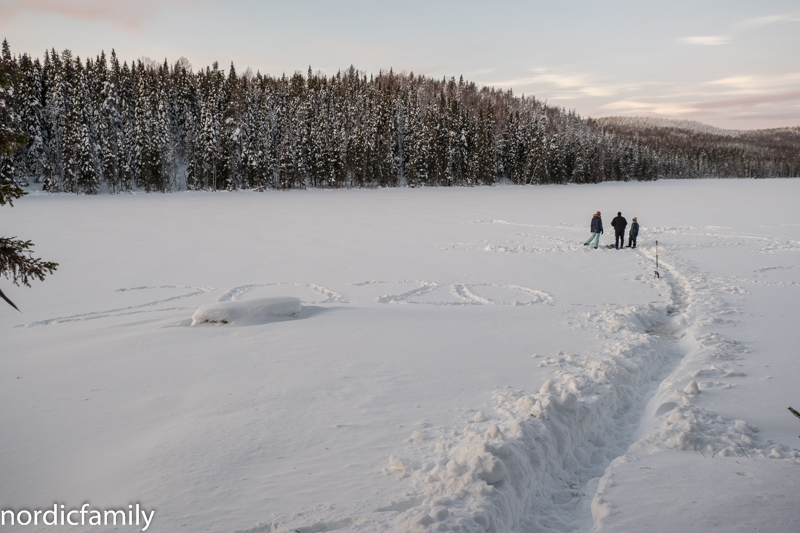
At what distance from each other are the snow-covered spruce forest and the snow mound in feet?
163

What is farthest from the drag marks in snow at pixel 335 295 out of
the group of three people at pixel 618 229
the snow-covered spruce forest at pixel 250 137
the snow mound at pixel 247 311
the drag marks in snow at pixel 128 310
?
the snow-covered spruce forest at pixel 250 137

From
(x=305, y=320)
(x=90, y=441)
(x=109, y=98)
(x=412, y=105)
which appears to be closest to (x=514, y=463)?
(x=90, y=441)

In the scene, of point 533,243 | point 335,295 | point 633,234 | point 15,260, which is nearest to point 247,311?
point 335,295

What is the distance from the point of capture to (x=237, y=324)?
8.79m

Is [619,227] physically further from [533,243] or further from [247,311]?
[247,311]

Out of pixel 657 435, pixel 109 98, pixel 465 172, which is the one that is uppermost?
pixel 109 98

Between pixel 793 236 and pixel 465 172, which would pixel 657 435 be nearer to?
pixel 793 236

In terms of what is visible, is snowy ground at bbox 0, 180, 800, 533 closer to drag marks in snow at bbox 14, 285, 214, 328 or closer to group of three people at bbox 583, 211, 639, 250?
drag marks in snow at bbox 14, 285, 214, 328

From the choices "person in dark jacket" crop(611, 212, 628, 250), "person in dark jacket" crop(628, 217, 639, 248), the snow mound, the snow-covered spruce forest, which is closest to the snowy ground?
the snow mound

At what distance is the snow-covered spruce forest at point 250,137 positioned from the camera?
182ft

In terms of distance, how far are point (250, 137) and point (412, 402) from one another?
61562 mm

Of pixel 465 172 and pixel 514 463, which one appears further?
pixel 465 172

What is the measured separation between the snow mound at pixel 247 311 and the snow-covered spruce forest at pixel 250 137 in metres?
49.7

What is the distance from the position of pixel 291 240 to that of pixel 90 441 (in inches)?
646
